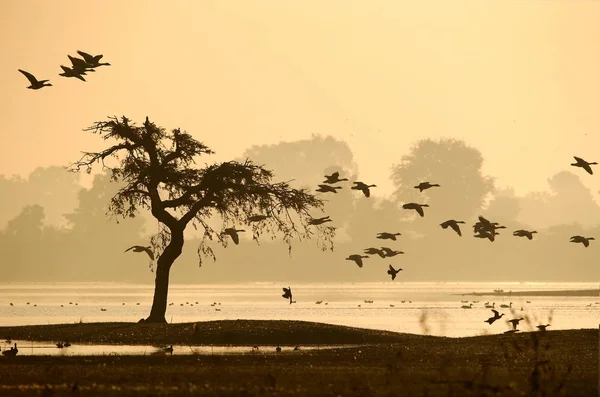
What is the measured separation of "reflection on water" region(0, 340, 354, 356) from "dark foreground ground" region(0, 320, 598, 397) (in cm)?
145

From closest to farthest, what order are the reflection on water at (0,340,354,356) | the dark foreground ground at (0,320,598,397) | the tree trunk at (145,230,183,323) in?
1. the dark foreground ground at (0,320,598,397)
2. the reflection on water at (0,340,354,356)
3. the tree trunk at (145,230,183,323)

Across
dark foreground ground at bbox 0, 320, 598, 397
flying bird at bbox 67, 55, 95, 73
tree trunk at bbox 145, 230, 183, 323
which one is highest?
flying bird at bbox 67, 55, 95, 73

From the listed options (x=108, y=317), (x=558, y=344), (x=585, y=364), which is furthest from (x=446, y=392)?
(x=108, y=317)

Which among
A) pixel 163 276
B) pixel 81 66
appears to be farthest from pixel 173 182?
pixel 81 66

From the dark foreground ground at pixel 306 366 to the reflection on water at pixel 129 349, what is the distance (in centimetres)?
145

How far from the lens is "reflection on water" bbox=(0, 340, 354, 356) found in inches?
1889

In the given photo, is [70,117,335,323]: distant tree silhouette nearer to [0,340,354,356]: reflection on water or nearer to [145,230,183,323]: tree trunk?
[145,230,183,323]: tree trunk

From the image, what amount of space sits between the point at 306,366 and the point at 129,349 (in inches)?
423

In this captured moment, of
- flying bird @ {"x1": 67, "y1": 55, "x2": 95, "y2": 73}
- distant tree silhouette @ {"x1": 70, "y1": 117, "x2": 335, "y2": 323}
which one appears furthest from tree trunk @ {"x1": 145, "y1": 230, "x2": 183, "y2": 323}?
flying bird @ {"x1": 67, "y1": 55, "x2": 95, "y2": 73}

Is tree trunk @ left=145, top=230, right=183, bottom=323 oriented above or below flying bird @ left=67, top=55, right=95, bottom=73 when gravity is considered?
below

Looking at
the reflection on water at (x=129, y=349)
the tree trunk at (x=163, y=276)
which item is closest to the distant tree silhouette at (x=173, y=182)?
the tree trunk at (x=163, y=276)

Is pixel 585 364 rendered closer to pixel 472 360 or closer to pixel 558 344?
pixel 472 360

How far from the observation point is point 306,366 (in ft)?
137

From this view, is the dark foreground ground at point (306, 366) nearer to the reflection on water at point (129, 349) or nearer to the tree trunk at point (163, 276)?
the reflection on water at point (129, 349)
